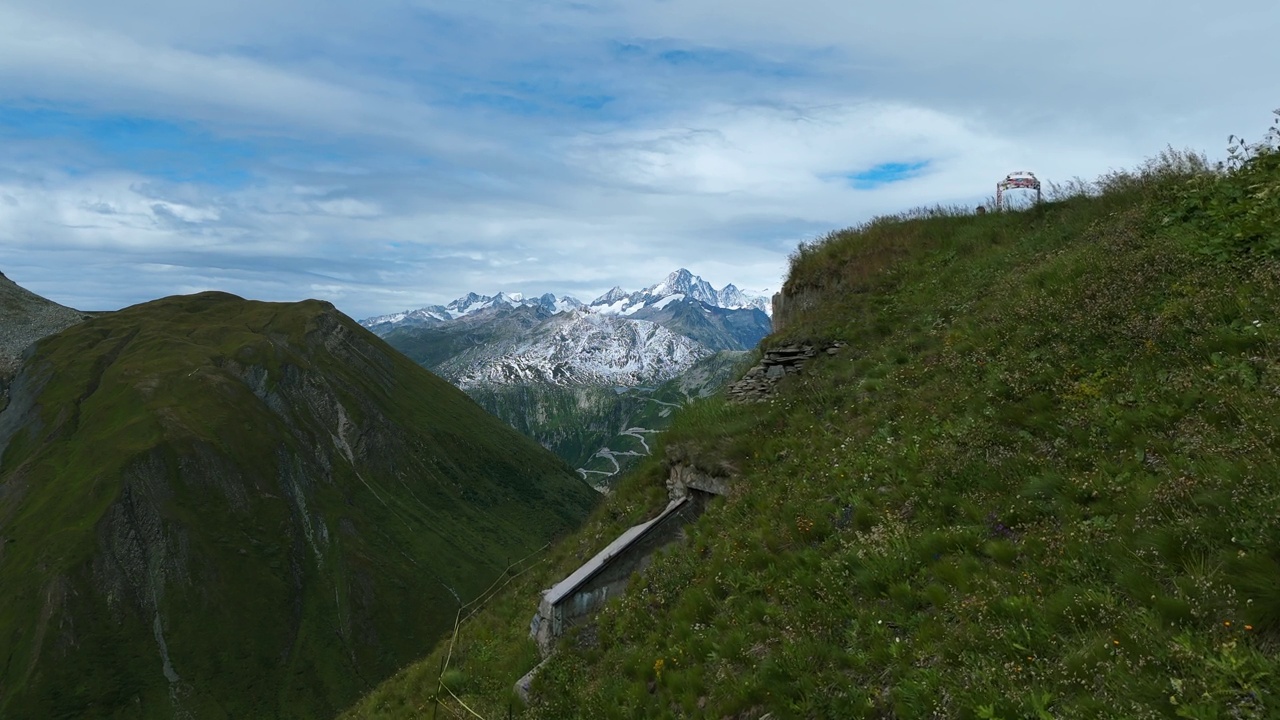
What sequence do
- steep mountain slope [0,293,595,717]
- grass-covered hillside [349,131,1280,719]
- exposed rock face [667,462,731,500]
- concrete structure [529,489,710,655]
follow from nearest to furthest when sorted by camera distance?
grass-covered hillside [349,131,1280,719] → concrete structure [529,489,710,655] → exposed rock face [667,462,731,500] → steep mountain slope [0,293,595,717]

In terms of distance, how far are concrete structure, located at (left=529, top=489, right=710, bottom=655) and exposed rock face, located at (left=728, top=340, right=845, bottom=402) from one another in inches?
189

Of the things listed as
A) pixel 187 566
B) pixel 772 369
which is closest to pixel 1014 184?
pixel 772 369

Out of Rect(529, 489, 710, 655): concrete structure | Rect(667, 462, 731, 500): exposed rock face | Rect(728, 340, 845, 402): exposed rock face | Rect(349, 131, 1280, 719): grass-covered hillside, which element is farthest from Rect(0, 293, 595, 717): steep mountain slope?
Rect(349, 131, 1280, 719): grass-covered hillside

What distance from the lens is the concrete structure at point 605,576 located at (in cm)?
1473

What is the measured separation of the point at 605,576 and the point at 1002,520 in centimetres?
893

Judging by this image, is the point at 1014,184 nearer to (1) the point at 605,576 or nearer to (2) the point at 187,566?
(1) the point at 605,576

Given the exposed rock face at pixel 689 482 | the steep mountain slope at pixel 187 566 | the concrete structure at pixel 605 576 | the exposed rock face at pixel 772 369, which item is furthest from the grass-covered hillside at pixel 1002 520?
the steep mountain slope at pixel 187 566

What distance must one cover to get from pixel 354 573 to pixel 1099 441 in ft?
622

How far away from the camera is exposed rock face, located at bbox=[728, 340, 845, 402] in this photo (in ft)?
66.7

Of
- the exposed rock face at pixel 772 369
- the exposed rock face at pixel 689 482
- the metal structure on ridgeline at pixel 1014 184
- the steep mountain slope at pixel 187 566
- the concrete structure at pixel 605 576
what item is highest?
the metal structure on ridgeline at pixel 1014 184

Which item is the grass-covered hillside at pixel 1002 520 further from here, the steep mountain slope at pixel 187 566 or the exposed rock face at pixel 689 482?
the steep mountain slope at pixel 187 566

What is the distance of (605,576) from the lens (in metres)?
15.3

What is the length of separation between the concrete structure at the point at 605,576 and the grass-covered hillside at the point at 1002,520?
1006mm

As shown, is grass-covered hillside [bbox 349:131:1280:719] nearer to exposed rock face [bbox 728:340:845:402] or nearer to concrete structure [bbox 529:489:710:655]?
exposed rock face [bbox 728:340:845:402]
